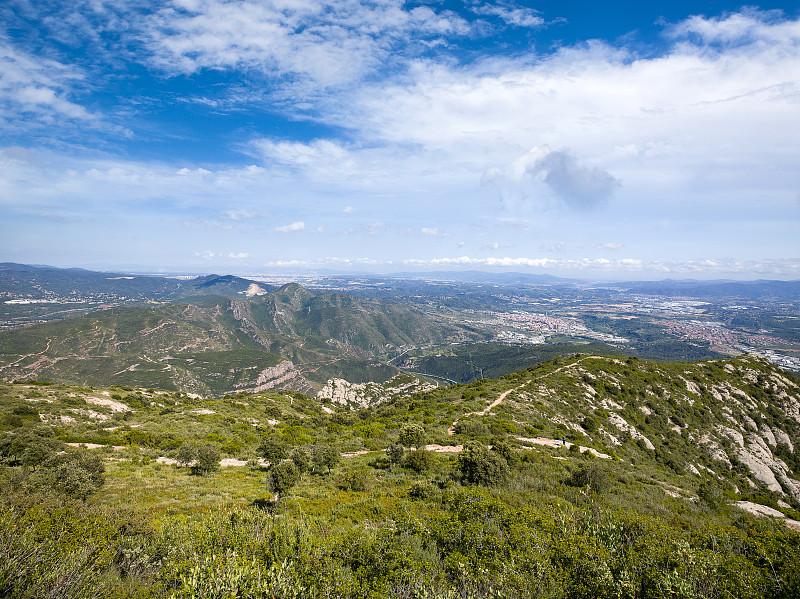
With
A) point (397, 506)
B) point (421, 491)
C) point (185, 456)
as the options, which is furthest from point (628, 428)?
point (185, 456)

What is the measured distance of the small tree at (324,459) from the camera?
76.1 feet

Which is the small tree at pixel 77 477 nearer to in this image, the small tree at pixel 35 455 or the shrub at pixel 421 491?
the small tree at pixel 35 455

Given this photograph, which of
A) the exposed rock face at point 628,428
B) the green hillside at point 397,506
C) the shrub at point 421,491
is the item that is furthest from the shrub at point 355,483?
the exposed rock face at point 628,428

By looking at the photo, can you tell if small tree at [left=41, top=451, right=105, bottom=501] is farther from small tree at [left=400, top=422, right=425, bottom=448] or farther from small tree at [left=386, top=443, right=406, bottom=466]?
small tree at [left=400, top=422, right=425, bottom=448]

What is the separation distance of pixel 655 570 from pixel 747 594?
83.2 inches

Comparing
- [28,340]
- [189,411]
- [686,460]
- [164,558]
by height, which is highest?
[164,558]

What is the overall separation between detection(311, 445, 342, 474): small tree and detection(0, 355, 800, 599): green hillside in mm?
155

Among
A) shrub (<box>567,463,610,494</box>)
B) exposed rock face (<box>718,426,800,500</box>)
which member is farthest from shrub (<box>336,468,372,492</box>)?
exposed rock face (<box>718,426,800,500</box>)

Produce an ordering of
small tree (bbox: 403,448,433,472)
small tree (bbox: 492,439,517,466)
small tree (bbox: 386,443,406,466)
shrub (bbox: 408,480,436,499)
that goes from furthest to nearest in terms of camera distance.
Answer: small tree (bbox: 386,443,406,466), small tree (bbox: 492,439,517,466), small tree (bbox: 403,448,433,472), shrub (bbox: 408,480,436,499)

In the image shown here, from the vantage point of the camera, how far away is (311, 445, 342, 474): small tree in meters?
23.2

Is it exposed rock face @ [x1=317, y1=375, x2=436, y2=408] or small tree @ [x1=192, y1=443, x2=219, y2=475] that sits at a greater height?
small tree @ [x1=192, y1=443, x2=219, y2=475]

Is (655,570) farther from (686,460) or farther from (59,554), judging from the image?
(686,460)

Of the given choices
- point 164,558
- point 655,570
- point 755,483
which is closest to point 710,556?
point 655,570

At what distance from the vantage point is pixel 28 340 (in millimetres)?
197875
